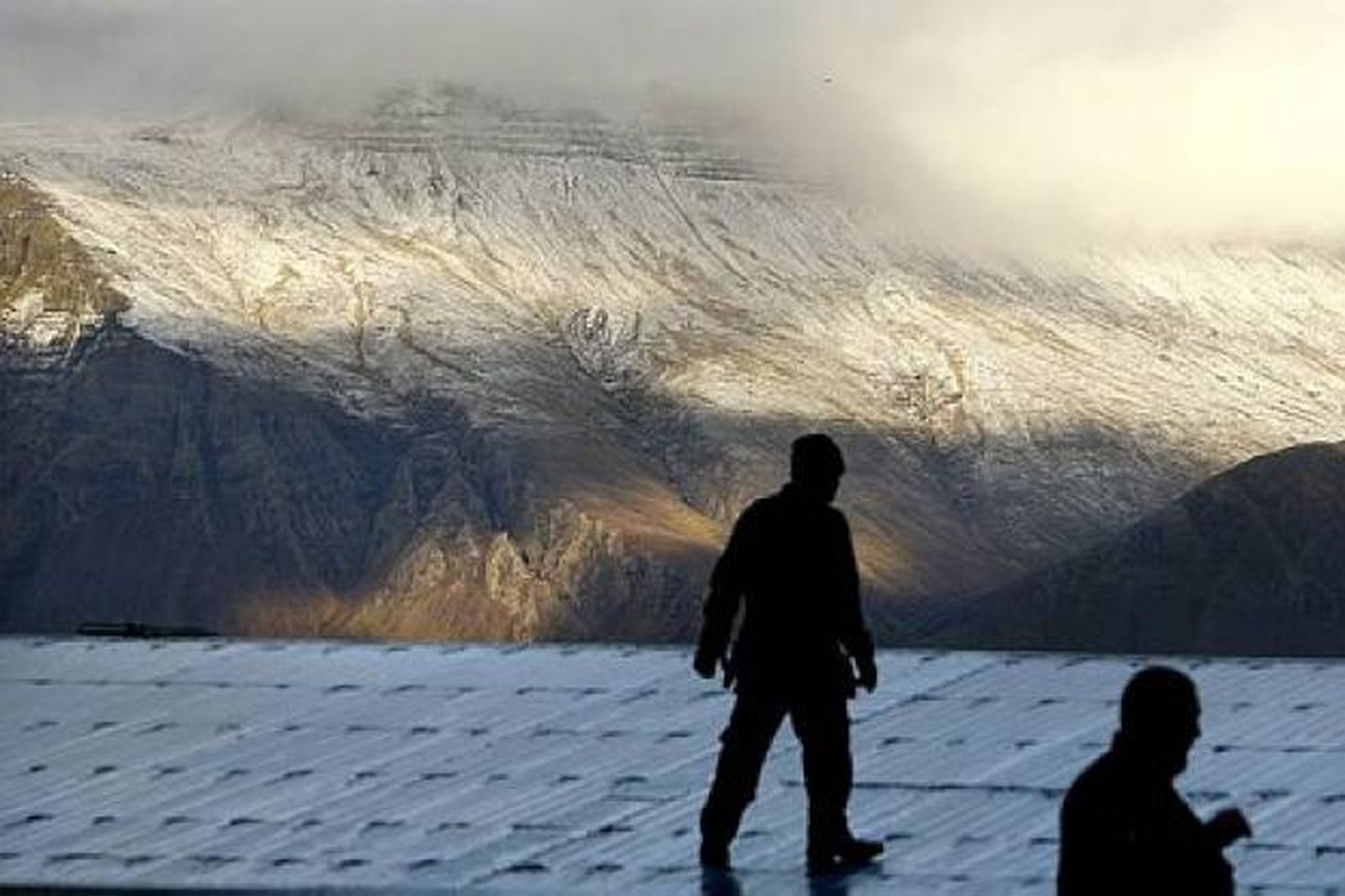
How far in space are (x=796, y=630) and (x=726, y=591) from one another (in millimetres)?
400

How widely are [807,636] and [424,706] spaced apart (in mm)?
10276

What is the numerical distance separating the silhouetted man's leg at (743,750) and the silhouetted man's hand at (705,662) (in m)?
0.29

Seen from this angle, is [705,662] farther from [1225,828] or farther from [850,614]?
[1225,828]

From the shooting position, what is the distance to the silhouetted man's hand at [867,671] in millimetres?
16375

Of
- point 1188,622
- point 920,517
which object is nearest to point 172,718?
point 1188,622

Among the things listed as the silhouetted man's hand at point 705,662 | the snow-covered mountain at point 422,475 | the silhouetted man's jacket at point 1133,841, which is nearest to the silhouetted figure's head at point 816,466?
the silhouetted man's hand at point 705,662

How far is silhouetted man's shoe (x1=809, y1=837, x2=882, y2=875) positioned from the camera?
17812mm

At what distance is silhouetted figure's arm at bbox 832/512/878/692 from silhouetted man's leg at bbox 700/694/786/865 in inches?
20.7

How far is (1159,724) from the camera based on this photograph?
1113cm

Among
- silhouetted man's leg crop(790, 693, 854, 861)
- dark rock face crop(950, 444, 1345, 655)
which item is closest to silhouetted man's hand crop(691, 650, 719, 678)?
silhouetted man's leg crop(790, 693, 854, 861)

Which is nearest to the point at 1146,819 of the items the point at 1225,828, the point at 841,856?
the point at 1225,828

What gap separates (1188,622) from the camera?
482ft

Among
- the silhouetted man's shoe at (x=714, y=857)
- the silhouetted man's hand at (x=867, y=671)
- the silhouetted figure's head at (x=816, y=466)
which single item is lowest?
the silhouetted man's shoe at (x=714, y=857)

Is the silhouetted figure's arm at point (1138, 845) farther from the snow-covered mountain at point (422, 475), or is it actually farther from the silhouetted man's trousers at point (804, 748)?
the snow-covered mountain at point (422, 475)
